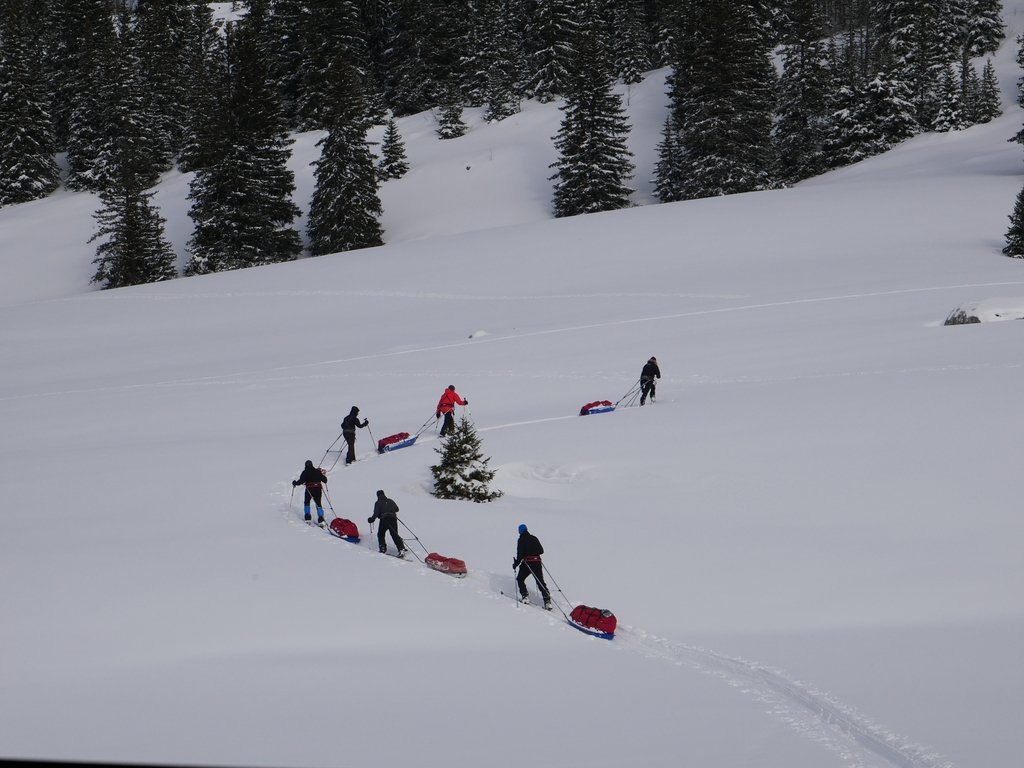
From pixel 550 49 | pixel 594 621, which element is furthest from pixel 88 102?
pixel 594 621

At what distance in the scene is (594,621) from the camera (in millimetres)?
9695

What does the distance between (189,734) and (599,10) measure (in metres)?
76.5

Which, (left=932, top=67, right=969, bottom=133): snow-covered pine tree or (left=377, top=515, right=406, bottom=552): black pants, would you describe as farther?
(left=932, top=67, right=969, bottom=133): snow-covered pine tree

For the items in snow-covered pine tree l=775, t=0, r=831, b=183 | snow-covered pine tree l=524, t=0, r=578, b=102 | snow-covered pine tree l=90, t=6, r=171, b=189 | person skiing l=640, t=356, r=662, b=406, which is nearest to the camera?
person skiing l=640, t=356, r=662, b=406

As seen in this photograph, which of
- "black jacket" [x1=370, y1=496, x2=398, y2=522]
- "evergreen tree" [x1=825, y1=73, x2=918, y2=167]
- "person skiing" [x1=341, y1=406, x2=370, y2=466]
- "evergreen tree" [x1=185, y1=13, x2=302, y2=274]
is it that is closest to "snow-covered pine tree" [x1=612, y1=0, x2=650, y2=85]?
"evergreen tree" [x1=825, y1=73, x2=918, y2=167]

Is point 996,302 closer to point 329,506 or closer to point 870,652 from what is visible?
point 870,652

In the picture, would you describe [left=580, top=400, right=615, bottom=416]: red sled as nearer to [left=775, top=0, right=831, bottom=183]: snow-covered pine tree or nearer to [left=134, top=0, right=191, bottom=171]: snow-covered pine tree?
[left=775, top=0, right=831, bottom=183]: snow-covered pine tree

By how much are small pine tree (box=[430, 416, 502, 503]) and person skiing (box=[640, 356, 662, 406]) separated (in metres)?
5.92

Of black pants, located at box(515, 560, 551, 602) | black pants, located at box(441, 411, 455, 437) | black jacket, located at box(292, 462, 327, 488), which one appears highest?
black pants, located at box(441, 411, 455, 437)

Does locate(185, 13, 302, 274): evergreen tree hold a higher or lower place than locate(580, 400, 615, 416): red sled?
higher

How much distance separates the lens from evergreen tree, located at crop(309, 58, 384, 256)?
48.3 meters

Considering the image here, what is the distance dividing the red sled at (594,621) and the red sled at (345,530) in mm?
4316

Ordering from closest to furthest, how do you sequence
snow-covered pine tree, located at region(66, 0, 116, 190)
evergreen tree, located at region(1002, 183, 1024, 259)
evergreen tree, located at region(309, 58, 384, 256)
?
1. evergreen tree, located at region(1002, 183, 1024, 259)
2. evergreen tree, located at region(309, 58, 384, 256)
3. snow-covered pine tree, located at region(66, 0, 116, 190)

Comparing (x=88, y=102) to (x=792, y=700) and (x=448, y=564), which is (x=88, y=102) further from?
(x=792, y=700)
